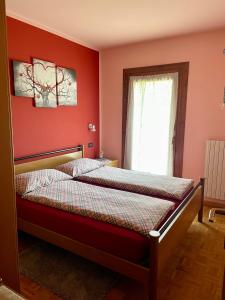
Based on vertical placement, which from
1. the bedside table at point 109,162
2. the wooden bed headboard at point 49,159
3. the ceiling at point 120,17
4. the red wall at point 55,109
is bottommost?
the bedside table at point 109,162

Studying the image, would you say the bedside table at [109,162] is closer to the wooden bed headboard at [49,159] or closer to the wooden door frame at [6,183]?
the wooden bed headboard at [49,159]

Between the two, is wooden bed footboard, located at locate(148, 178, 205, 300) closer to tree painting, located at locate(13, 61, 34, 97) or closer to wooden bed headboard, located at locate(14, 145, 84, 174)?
wooden bed headboard, located at locate(14, 145, 84, 174)

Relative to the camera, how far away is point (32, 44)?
122 inches

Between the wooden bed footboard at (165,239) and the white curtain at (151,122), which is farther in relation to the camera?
the white curtain at (151,122)

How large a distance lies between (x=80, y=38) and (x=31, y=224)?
2974 millimetres

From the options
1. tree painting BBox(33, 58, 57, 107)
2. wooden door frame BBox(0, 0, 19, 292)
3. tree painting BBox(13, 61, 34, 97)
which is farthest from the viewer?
tree painting BBox(33, 58, 57, 107)

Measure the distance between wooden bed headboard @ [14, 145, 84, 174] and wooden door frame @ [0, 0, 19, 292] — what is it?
1726 millimetres

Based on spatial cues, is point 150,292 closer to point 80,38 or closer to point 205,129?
point 205,129

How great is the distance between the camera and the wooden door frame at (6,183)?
1.23 m

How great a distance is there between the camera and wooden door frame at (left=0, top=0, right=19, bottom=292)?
1.23 metres

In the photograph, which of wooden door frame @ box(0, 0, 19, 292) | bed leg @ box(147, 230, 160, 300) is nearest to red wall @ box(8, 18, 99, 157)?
wooden door frame @ box(0, 0, 19, 292)

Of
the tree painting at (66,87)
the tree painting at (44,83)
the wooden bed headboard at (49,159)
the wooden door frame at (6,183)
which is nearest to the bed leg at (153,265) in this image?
the wooden door frame at (6,183)

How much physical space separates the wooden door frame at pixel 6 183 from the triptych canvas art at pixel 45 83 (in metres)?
1.82

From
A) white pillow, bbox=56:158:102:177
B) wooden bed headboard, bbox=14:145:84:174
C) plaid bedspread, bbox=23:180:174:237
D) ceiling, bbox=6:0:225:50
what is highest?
ceiling, bbox=6:0:225:50
